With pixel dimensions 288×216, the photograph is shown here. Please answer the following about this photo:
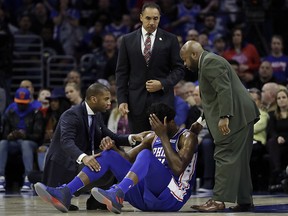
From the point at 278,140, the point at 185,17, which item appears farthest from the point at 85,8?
the point at 278,140

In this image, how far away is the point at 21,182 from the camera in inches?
570

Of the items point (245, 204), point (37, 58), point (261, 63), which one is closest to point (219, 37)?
point (261, 63)

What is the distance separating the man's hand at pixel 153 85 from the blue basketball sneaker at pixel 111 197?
1773 mm

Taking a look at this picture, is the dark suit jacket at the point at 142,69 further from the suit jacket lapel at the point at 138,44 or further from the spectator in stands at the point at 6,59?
the spectator in stands at the point at 6,59

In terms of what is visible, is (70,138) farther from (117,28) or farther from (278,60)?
(117,28)

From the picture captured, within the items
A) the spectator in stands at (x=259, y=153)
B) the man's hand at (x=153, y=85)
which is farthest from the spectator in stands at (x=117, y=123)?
the man's hand at (x=153, y=85)

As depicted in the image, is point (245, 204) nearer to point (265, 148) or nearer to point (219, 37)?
point (265, 148)

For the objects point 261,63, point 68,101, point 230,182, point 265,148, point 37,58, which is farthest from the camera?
point 37,58

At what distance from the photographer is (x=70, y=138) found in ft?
30.4

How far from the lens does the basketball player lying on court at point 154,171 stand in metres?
8.66

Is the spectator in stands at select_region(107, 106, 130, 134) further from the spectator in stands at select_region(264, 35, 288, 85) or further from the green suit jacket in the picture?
the green suit jacket

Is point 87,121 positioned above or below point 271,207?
above

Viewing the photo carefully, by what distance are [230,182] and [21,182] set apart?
6.15 meters

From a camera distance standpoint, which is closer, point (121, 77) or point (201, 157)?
point (121, 77)
